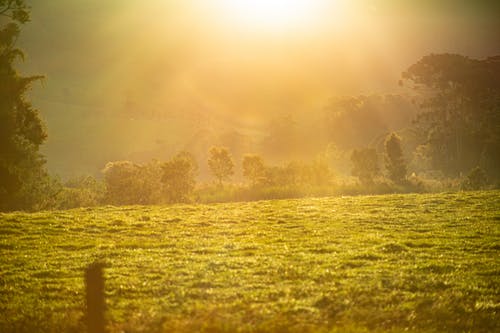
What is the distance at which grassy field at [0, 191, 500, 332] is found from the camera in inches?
587

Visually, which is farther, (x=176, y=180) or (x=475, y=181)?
(x=176, y=180)

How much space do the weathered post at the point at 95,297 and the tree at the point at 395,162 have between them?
61.1 metres

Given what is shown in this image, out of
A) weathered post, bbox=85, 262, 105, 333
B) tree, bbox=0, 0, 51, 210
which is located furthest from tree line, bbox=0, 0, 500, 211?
weathered post, bbox=85, 262, 105, 333

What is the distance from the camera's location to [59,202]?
198ft

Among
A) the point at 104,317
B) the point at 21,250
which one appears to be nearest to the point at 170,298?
the point at 104,317

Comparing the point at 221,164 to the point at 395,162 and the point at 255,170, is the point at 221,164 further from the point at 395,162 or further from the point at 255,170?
the point at 395,162

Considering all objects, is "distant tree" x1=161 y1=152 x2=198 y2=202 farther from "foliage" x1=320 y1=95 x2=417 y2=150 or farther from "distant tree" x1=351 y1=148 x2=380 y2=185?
"foliage" x1=320 y1=95 x2=417 y2=150

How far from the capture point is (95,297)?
1675cm

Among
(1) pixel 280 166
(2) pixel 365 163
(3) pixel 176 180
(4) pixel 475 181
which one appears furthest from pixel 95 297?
(1) pixel 280 166

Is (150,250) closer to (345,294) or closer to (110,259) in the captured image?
(110,259)

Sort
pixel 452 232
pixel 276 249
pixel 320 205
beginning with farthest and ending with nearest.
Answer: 1. pixel 320 205
2. pixel 452 232
3. pixel 276 249

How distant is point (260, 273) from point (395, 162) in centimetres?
6092

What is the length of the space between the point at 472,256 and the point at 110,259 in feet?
54.5

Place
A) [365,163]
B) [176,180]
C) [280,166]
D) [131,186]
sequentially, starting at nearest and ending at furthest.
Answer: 1. [176,180]
2. [131,186]
3. [365,163]
4. [280,166]
